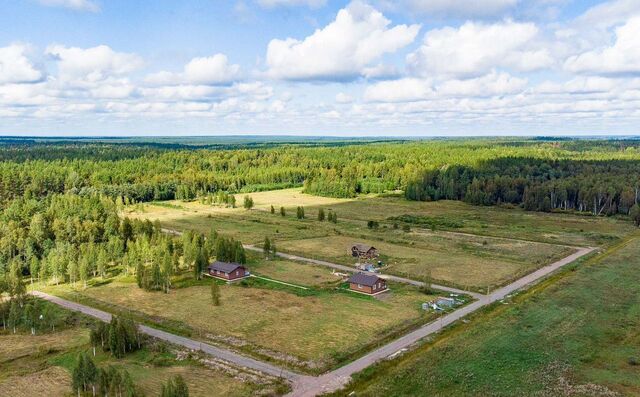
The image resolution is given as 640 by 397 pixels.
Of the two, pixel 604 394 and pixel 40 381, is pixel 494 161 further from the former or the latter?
pixel 40 381

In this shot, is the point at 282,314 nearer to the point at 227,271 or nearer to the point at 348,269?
the point at 227,271

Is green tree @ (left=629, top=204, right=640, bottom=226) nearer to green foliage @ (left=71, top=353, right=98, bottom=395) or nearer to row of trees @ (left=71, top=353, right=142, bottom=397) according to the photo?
row of trees @ (left=71, top=353, right=142, bottom=397)

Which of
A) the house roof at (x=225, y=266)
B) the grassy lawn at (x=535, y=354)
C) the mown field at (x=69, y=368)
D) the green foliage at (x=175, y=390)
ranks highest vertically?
the green foliage at (x=175, y=390)

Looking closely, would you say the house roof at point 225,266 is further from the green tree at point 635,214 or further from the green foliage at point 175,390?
the green tree at point 635,214

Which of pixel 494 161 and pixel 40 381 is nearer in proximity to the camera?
pixel 40 381

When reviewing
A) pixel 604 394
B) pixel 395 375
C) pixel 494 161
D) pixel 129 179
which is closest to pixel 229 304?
pixel 395 375

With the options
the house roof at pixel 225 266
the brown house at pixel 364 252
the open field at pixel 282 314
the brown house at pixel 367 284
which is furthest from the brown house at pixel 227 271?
the brown house at pixel 364 252
